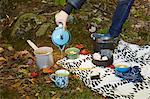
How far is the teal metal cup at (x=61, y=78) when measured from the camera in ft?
12.0

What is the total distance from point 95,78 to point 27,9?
6.03 feet

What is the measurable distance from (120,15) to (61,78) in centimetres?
103

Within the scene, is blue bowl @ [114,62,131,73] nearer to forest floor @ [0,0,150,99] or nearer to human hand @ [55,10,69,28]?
forest floor @ [0,0,150,99]

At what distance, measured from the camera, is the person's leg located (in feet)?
13.3

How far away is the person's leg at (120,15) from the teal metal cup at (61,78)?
0.85m

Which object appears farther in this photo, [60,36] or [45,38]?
[45,38]

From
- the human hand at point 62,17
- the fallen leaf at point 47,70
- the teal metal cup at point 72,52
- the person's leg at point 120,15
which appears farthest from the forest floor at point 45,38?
the human hand at point 62,17

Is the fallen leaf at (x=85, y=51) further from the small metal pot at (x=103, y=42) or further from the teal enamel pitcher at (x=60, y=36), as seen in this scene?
the teal enamel pitcher at (x=60, y=36)

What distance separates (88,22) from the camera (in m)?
4.92

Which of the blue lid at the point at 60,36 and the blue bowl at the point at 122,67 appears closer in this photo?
the blue bowl at the point at 122,67

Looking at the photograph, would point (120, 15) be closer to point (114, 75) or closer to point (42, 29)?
point (114, 75)

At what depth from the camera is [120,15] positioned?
163 inches

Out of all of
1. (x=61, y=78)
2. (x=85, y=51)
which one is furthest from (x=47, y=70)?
(x=85, y=51)

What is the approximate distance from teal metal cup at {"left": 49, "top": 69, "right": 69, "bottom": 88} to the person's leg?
850mm
